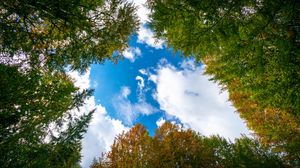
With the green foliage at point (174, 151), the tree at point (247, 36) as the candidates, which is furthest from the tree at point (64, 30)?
the green foliage at point (174, 151)

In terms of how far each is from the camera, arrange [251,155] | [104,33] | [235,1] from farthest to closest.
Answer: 1. [251,155]
2. [104,33]
3. [235,1]

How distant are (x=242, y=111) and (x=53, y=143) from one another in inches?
445

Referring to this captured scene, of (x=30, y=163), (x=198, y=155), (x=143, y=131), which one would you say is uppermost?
(x=143, y=131)

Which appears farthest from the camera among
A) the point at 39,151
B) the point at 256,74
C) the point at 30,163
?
the point at 39,151

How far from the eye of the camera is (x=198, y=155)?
20.7 metres

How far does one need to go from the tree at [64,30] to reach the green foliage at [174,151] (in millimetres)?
13400

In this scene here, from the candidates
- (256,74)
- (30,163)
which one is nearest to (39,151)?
(30,163)

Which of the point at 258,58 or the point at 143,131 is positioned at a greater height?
the point at 143,131

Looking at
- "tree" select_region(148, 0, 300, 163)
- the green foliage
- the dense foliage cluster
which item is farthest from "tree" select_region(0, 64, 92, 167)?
the green foliage

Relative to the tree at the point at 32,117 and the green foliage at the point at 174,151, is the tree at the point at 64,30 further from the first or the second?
the green foliage at the point at 174,151

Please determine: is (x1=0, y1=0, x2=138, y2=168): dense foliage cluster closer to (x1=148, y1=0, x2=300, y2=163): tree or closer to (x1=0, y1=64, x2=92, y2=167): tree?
(x1=0, y1=64, x2=92, y2=167): tree

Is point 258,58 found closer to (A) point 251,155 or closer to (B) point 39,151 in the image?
(B) point 39,151

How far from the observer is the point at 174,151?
20656 mm

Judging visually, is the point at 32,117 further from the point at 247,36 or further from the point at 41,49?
the point at 247,36
